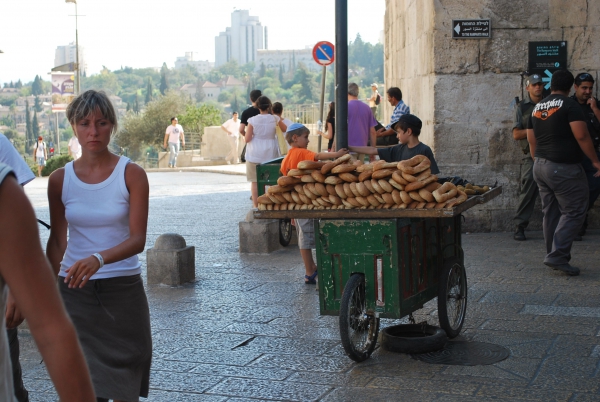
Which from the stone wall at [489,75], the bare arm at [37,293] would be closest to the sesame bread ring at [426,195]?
the bare arm at [37,293]

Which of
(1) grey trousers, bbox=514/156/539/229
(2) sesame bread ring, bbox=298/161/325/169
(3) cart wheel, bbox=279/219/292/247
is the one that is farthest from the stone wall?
(2) sesame bread ring, bbox=298/161/325/169

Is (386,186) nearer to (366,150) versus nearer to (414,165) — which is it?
(414,165)

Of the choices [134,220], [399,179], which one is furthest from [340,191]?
[134,220]

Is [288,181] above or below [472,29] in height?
below

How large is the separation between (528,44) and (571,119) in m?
3.03

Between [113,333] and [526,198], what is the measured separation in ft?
23.9

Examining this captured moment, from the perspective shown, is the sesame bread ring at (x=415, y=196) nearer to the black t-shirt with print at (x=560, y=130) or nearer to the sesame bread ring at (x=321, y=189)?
the sesame bread ring at (x=321, y=189)

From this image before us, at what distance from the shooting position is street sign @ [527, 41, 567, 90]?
1009 centimetres

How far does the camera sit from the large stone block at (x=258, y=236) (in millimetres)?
9594

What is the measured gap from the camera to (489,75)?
10.2 metres

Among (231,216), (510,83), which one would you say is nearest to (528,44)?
(510,83)

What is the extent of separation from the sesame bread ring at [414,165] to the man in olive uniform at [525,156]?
4.62 metres

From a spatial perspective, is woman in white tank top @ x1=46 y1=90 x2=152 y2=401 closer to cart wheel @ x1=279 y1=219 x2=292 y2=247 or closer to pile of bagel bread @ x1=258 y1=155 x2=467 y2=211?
pile of bagel bread @ x1=258 y1=155 x2=467 y2=211

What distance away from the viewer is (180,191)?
18453 mm
